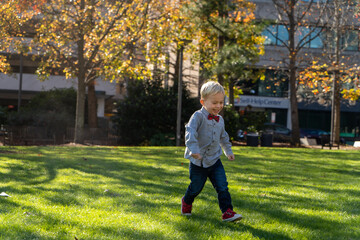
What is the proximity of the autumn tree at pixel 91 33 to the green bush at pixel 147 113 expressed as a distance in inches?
176

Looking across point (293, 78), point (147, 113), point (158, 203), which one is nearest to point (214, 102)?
point (158, 203)

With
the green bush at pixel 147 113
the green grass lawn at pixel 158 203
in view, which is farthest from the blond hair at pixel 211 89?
the green bush at pixel 147 113

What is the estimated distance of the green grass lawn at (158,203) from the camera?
471cm

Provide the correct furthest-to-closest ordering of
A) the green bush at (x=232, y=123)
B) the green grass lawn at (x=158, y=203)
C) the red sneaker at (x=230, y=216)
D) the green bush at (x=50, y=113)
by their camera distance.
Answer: the green bush at (x=232, y=123) < the green bush at (x=50, y=113) < the red sneaker at (x=230, y=216) < the green grass lawn at (x=158, y=203)

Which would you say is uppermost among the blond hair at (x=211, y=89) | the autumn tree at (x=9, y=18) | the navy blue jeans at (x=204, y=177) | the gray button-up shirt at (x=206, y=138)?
the autumn tree at (x=9, y=18)

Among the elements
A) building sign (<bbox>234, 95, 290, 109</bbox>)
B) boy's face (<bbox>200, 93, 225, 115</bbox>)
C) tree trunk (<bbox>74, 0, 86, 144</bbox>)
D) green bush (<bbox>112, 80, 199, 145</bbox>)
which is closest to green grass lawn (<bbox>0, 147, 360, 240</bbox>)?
boy's face (<bbox>200, 93, 225, 115</bbox>)

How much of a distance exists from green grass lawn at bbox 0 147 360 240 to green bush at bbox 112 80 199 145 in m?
14.2

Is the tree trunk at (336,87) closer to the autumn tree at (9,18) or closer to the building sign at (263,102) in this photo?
the autumn tree at (9,18)

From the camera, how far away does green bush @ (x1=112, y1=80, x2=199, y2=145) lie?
25.0 metres

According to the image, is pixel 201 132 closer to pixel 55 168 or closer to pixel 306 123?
pixel 55 168

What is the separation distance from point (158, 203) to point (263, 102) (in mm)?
42269

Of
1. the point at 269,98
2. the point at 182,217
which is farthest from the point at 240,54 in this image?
the point at 269,98

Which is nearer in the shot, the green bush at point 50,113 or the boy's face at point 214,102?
the boy's face at point 214,102

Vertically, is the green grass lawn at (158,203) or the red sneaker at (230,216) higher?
the red sneaker at (230,216)
